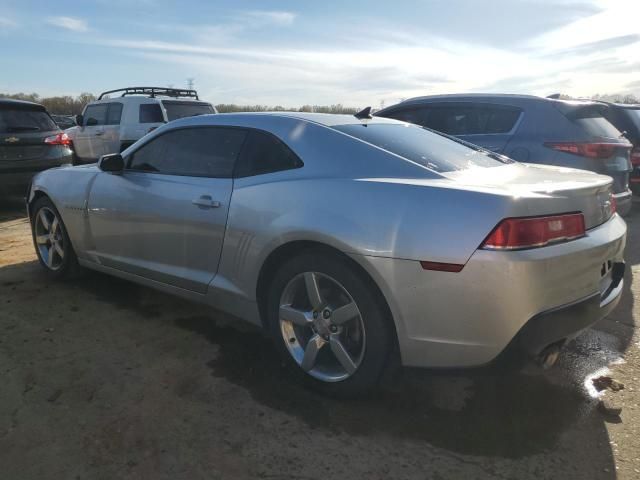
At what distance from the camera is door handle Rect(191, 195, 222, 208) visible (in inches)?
126

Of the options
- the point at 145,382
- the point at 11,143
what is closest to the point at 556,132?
the point at 145,382

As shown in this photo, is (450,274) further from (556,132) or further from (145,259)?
(556,132)

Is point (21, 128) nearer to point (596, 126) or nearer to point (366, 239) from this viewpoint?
point (366, 239)

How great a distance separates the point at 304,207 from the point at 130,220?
1.69 meters

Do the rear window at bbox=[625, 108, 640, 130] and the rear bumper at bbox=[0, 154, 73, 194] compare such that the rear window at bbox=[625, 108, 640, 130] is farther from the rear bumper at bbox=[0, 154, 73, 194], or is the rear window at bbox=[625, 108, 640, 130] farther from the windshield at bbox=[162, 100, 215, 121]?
the rear bumper at bbox=[0, 154, 73, 194]

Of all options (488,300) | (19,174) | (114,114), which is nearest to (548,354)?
(488,300)

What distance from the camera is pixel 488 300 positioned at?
7.30 feet

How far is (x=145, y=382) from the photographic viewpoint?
9.65 feet

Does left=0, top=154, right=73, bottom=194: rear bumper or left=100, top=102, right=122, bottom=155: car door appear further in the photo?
left=100, top=102, right=122, bottom=155: car door

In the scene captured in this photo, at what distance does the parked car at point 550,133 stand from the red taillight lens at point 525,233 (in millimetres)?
3040

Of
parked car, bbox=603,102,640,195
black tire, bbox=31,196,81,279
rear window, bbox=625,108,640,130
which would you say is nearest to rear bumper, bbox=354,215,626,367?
black tire, bbox=31,196,81,279

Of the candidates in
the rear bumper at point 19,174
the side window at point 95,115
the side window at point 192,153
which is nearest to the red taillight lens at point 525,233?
the side window at point 192,153

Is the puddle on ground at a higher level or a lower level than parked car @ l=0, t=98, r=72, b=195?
lower

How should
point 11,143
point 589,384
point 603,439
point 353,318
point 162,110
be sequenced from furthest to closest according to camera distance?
1. point 162,110
2. point 11,143
3. point 589,384
4. point 353,318
5. point 603,439
